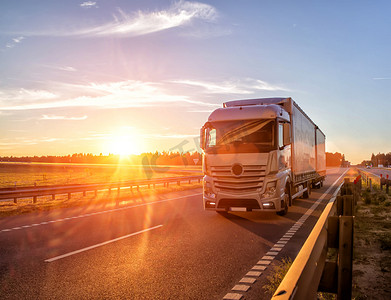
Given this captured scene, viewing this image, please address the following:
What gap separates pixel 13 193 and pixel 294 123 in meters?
12.0

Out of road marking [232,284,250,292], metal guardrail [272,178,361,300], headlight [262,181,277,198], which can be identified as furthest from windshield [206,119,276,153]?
metal guardrail [272,178,361,300]

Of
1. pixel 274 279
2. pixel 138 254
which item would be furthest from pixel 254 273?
pixel 138 254

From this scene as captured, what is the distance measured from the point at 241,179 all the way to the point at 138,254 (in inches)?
175

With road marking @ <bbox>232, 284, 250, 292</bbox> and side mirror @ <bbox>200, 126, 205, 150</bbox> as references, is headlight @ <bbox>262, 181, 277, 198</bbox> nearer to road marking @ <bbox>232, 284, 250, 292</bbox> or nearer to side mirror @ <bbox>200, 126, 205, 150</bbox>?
side mirror @ <bbox>200, 126, 205, 150</bbox>

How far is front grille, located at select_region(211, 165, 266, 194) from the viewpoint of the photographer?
10.0 metres

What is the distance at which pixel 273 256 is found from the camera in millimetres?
6426

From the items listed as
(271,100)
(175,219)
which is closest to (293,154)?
(271,100)

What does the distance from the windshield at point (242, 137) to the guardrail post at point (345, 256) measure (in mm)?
6502

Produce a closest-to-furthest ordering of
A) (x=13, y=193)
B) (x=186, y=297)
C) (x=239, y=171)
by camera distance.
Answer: (x=186, y=297) → (x=239, y=171) → (x=13, y=193)

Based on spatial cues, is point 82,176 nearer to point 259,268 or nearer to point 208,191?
point 208,191

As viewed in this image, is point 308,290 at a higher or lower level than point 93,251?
higher

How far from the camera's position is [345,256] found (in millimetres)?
3508

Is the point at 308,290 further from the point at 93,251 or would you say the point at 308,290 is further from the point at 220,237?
the point at 220,237

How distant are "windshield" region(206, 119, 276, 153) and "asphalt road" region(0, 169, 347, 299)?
7.35 ft
